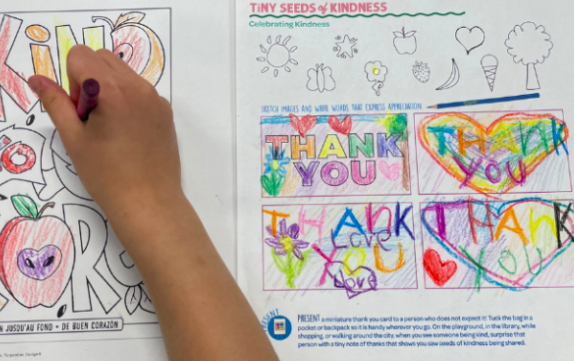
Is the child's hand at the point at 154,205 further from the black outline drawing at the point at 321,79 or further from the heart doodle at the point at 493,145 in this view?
the heart doodle at the point at 493,145

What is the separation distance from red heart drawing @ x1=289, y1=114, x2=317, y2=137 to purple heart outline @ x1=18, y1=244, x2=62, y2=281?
0.30 meters

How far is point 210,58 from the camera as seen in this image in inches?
20.6

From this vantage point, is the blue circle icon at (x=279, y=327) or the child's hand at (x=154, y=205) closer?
the child's hand at (x=154, y=205)

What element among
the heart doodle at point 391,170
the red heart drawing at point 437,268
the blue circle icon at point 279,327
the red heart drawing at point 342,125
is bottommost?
the blue circle icon at point 279,327

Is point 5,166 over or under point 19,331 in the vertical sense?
over

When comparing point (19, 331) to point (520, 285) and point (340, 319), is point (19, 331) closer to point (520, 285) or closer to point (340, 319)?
point (340, 319)

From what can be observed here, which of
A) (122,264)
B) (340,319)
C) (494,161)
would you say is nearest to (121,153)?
(122,264)

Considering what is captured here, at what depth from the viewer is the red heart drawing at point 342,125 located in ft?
1.70

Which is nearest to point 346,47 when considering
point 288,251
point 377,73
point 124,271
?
point 377,73

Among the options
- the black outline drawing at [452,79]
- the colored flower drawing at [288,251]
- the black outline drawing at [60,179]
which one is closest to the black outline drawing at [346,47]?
the black outline drawing at [452,79]

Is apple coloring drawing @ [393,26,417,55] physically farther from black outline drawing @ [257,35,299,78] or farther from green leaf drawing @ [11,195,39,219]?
green leaf drawing @ [11,195,39,219]

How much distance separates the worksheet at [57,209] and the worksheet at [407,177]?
12 centimetres

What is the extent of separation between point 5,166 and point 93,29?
189 millimetres

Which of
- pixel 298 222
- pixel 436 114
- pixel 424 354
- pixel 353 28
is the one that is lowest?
pixel 424 354
